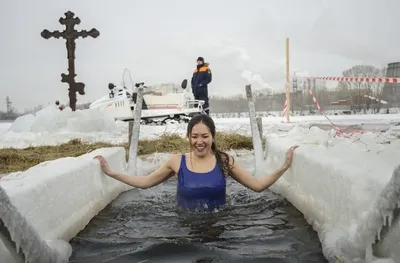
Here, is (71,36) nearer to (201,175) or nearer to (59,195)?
(201,175)

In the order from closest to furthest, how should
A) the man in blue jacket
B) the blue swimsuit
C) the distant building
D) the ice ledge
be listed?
the ice ledge
the blue swimsuit
the distant building
the man in blue jacket

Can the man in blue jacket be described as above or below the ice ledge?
above

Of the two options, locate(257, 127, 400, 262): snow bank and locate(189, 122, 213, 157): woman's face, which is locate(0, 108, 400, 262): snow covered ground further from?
locate(189, 122, 213, 157): woman's face

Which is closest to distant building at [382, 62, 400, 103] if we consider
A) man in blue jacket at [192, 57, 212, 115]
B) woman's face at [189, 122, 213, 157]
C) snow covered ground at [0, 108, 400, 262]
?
man in blue jacket at [192, 57, 212, 115]

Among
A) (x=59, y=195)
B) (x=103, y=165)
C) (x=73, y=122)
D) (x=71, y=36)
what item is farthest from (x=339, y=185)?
(x=71, y=36)

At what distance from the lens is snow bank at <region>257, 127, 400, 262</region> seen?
2.13m

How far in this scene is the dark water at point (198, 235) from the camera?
101 inches

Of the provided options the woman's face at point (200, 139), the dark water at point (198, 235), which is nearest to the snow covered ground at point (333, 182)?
the dark water at point (198, 235)

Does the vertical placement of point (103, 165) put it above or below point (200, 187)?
above

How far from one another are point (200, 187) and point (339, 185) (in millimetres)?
1296

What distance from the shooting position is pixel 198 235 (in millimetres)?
3039

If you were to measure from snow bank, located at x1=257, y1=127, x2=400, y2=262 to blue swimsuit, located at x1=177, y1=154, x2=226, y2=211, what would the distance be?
759 millimetres

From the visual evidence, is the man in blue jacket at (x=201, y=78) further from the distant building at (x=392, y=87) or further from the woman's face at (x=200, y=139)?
the woman's face at (x=200, y=139)

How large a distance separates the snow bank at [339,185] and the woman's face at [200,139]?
0.88 metres
